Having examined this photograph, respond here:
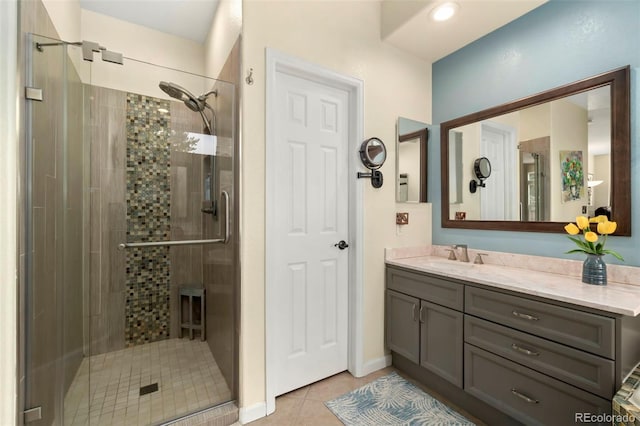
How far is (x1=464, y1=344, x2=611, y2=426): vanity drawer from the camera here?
1.24m

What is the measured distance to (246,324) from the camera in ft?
5.50

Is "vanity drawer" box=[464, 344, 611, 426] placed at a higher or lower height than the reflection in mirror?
lower

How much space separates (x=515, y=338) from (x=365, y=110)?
178 cm

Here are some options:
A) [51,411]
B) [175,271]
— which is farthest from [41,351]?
[175,271]

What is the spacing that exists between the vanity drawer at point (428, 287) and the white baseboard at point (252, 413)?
1.23m

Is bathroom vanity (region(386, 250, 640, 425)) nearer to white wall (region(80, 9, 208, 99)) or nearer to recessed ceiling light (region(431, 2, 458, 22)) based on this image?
recessed ceiling light (region(431, 2, 458, 22))

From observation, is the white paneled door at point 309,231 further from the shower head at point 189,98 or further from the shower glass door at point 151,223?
the shower head at point 189,98

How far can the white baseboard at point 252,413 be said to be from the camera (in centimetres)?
164

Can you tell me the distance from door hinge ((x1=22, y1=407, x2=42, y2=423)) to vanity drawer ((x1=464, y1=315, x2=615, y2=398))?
2193mm

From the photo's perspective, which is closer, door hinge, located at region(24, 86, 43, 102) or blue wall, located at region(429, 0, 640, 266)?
door hinge, located at region(24, 86, 43, 102)

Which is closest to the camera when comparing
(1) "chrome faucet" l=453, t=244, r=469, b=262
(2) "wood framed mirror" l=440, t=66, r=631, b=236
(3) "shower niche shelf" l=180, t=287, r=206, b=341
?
(2) "wood framed mirror" l=440, t=66, r=631, b=236

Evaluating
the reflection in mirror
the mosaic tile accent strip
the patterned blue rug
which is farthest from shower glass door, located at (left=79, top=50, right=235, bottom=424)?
the reflection in mirror

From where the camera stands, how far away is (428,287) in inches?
75.7

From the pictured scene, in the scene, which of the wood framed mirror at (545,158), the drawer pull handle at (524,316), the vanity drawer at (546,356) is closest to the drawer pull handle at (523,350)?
the vanity drawer at (546,356)
